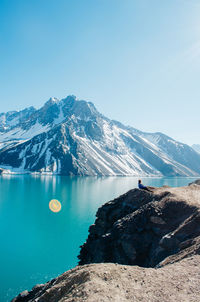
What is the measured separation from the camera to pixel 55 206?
9662 centimetres

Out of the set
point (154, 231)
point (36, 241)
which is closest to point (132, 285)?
point (154, 231)

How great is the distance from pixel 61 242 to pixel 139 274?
47098 mm

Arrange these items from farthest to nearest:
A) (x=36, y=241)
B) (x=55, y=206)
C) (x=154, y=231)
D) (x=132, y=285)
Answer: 1. (x=55, y=206)
2. (x=36, y=241)
3. (x=154, y=231)
4. (x=132, y=285)

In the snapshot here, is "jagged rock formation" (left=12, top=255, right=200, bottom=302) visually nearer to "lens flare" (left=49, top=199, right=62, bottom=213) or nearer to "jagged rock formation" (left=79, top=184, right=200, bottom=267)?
"jagged rock formation" (left=79, top=184, right=200, bottom=267)

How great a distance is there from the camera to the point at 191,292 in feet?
34.0

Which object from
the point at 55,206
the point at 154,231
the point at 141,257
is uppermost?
the point at 154,231

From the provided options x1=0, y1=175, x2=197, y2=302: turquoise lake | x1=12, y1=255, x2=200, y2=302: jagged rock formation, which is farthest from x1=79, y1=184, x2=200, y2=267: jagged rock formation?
x1=0, y1=175, x2=197, y2=302: turquoise lake

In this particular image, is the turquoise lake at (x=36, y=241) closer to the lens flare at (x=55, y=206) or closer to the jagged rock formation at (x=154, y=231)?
the lens flare at (x=55, y=206)

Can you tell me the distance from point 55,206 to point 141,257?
3054 inches

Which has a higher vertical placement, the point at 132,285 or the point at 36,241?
the point at 132,285

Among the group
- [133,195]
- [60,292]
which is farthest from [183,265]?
[133,195]

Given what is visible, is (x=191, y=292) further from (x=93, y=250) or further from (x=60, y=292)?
(x=93, y=250)

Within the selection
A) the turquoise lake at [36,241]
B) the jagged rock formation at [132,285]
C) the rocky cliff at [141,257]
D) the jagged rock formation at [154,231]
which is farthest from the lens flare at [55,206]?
the jagged rock formation at [132,285]

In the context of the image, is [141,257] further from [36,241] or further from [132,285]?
[36,241]
